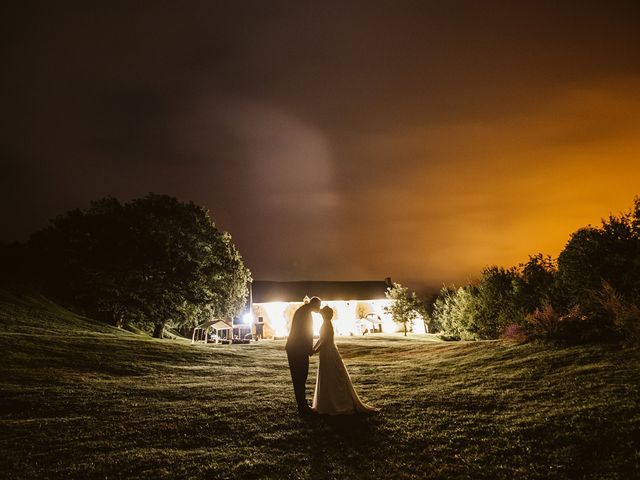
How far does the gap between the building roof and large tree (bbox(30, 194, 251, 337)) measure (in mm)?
33332

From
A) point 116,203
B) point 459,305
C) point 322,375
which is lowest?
point 322,375

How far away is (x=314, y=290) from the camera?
256ft

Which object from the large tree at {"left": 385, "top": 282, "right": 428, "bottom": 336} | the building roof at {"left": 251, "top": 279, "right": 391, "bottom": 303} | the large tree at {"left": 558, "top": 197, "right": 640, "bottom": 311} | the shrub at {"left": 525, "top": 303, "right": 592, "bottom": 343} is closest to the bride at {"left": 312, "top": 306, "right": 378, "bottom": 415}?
the shrub at {"left": 525, "top": 303, "right": 592, "bottom": 343}

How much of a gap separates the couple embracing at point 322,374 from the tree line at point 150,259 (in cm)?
2827

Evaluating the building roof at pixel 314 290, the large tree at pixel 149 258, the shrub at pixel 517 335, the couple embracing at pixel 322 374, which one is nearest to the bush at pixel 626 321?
the shrub at pixel 517 335

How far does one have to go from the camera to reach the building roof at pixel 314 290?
72250 mm

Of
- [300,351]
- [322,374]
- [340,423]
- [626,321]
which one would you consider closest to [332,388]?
[322,374]

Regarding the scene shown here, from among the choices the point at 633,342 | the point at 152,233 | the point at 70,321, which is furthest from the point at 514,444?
the point at 70,321

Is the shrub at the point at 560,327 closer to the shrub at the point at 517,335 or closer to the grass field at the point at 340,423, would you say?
the shrub at the point at 517,335

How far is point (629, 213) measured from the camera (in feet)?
78.0

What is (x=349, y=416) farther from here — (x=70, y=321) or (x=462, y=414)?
(x=70, y=321)

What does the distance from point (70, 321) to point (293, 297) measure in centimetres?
4325

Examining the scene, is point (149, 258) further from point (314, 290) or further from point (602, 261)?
point (314, 290)

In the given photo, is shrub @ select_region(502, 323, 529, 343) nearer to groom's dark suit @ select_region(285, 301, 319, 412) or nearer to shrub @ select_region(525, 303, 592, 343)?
shrub @ select_region(525, 303, 592, 343)
